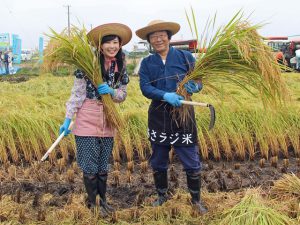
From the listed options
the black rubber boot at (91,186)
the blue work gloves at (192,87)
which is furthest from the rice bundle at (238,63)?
the black rubber boot at (91,186)

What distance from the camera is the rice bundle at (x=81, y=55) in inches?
111

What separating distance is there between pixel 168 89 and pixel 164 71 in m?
0.13

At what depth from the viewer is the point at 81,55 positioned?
2.85 meters

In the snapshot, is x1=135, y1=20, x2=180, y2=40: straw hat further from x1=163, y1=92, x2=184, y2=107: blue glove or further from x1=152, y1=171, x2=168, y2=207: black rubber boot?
x1=152, y1=171, x2=168, y2=207: black rubber boot

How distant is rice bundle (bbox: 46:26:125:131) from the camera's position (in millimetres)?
2826

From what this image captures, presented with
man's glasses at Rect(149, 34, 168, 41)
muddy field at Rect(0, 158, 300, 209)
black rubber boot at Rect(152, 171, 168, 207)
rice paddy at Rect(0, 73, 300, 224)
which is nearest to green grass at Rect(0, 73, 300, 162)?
rice paddy at Rect(0, 73, 300, 224)

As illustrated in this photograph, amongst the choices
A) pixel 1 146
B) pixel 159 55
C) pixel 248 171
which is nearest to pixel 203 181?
pixel 248 171

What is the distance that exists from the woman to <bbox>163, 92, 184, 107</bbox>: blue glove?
1.18 feet

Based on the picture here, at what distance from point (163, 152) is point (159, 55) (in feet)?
2.29

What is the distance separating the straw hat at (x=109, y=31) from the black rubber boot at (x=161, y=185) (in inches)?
40.4

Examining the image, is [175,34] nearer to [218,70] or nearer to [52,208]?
[218,70]

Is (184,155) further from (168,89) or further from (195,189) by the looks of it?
(168,89)

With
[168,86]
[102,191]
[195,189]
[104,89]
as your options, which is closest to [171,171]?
[195,189]

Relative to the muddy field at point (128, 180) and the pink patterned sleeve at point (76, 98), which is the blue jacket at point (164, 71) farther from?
the muddy field at point (128, 180)
